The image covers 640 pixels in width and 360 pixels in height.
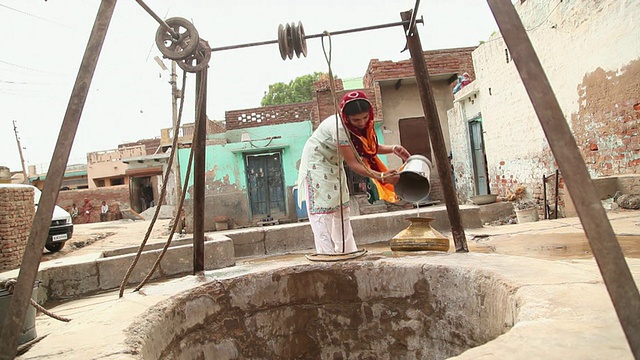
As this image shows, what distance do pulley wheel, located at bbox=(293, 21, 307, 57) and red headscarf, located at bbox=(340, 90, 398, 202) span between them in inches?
23.2

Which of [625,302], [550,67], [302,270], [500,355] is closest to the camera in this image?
[625,302]

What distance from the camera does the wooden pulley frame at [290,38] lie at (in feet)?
8.56

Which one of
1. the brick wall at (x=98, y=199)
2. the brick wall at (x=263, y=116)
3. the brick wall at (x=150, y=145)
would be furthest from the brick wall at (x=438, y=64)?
the brick wall at (x=150, y=145)

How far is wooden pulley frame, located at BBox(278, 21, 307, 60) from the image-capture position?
2608 millimetres

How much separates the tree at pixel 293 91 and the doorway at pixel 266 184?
13.7m

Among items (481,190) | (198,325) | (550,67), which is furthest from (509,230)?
(481,190)

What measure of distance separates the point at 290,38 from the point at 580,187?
84.6 inches

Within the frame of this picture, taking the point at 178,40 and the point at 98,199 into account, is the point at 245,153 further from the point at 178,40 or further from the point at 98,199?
the point at 98,199

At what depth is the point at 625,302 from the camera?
815 millimetres

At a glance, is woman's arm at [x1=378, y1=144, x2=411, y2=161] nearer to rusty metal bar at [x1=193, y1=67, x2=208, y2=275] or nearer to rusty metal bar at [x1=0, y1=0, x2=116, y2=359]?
rusty metal bar at [x1=193, y1=67, x2=208, y2=275]

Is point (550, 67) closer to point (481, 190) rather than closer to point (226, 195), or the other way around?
point (481, 190)

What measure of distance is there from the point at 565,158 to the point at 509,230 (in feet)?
16.7

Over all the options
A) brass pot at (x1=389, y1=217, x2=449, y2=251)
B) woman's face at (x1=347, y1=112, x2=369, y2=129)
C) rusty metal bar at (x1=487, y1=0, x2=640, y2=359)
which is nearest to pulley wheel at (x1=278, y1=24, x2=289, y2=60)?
woman's face at (x1=347, y1=112, x2=369, y2=129)

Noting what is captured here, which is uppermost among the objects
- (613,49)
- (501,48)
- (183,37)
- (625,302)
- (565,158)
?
(501,48)
